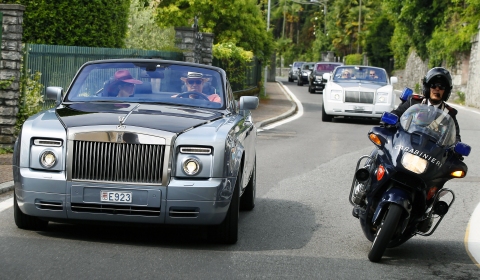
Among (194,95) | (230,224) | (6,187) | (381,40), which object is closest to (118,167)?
(230,224)

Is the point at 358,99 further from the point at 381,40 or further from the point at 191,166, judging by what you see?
the point at 381,40

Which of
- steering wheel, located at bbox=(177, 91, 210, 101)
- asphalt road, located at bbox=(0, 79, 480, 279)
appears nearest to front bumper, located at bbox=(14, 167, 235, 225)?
asphalt road, located at bbox=(0, 79, 480, 279)

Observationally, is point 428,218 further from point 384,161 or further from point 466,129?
point 466,129

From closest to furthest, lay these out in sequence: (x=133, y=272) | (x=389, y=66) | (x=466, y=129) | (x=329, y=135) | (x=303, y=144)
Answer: (x=133, y=272) < (x=303, y=144) < (x=329, y=135) < (x=466, y=129) < (x=389, y=66)

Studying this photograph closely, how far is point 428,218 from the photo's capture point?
772 centimetres

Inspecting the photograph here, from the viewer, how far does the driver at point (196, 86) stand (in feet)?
30.1

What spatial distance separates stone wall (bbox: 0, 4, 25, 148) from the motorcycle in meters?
8.39

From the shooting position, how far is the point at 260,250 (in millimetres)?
7754

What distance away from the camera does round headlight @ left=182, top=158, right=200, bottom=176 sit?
7469mm

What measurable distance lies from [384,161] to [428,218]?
64cm

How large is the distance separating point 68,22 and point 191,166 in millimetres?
13767

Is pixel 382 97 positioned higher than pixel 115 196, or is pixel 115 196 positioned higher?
pixel 115 196

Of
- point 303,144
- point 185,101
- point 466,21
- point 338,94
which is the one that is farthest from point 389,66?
point 185,101

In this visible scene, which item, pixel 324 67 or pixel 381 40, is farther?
pixel 381 40
